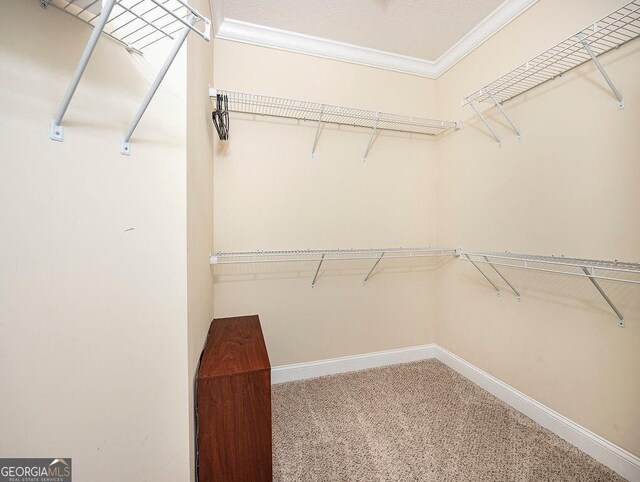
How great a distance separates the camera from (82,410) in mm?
746

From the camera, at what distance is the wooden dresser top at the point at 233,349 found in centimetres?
109

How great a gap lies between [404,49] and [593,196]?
1.66 meters

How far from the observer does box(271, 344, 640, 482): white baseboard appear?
1.24m

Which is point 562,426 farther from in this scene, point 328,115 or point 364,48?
point 364,48

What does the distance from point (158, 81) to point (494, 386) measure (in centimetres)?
247

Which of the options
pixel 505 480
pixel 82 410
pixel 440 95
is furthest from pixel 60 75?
pixel 440 95

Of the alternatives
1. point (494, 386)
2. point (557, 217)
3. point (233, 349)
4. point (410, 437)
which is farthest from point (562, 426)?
point (233, 349)

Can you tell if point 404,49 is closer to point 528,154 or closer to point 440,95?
point 440,95

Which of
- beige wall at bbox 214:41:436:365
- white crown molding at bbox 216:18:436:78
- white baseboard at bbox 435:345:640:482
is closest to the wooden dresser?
beige wall at bbox 214:41:436:365

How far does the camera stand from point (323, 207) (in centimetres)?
205

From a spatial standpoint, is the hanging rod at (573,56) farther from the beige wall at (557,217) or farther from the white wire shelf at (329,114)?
the white wire shelf at (329,114)

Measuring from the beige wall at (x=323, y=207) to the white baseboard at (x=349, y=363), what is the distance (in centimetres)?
6

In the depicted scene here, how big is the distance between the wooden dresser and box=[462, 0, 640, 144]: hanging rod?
78.0 inches

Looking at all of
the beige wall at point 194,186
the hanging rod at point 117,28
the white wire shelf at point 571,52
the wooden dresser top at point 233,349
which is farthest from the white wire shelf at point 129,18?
the white wire shelf at point 571,52
